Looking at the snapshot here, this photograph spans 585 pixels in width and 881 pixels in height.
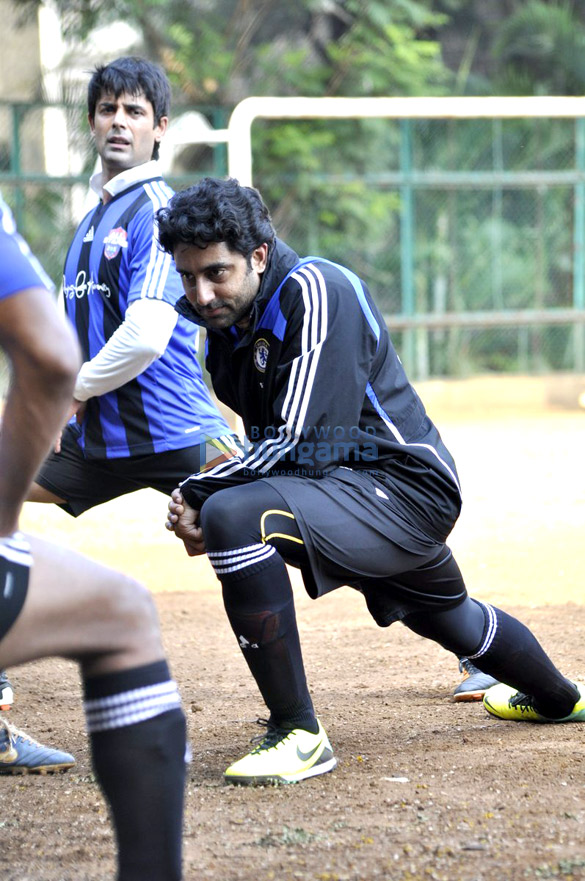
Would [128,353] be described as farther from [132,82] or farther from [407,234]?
[407,234]

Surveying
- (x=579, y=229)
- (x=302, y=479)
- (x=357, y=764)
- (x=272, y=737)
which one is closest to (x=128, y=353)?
(x=302, y=479)

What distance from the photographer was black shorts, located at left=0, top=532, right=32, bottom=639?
214 cm

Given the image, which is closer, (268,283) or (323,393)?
(323,393)

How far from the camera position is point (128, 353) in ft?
13.8

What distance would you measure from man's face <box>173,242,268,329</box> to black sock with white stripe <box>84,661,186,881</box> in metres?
1.49

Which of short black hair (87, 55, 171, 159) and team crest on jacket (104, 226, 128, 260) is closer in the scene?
team crest on jacket (104, 226, 128, 260)

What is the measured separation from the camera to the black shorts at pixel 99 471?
174 inches

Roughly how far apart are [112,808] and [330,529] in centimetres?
128

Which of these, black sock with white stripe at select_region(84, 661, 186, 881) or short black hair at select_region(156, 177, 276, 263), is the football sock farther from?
black sock with white stripe at select_region(84, 661, 186, 881)

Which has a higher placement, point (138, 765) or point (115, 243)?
point (115, 243)

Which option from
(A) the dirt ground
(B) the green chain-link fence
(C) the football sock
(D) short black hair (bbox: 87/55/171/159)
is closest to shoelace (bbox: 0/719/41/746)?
(A) the dirt ground

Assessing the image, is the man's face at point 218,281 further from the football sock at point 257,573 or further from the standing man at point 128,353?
the standing man at point 128,353

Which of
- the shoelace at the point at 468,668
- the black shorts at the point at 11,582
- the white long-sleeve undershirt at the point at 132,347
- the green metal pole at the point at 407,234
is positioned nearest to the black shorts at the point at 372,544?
the shoelace at the point at 468,668

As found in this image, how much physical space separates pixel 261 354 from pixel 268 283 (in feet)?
0.70
